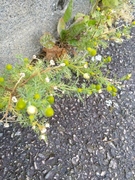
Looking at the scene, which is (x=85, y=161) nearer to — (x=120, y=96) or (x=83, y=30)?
(x=120, y=96)

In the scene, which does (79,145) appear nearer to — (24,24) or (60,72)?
(60,72)

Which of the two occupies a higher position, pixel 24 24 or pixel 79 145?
pixel 24 24

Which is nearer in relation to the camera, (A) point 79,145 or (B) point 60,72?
(B) point 60,72

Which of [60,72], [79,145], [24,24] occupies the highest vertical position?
[24,24]

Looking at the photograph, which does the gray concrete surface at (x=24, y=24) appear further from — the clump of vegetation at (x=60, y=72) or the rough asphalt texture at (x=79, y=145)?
the rough asphalt texture at (x=79, y=145)

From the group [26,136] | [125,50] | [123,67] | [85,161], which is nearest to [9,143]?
[26,136]

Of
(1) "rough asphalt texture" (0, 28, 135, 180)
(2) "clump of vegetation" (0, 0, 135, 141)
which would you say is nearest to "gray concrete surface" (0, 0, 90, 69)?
(2) "clump of vegetation" (0, 0, 135, 141)

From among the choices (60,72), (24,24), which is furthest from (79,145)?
(24,24)

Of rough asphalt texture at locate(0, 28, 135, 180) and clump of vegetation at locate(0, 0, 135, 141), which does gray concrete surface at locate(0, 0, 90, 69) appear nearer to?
clump of vegetation at locate(0, 0, 135, 141)
